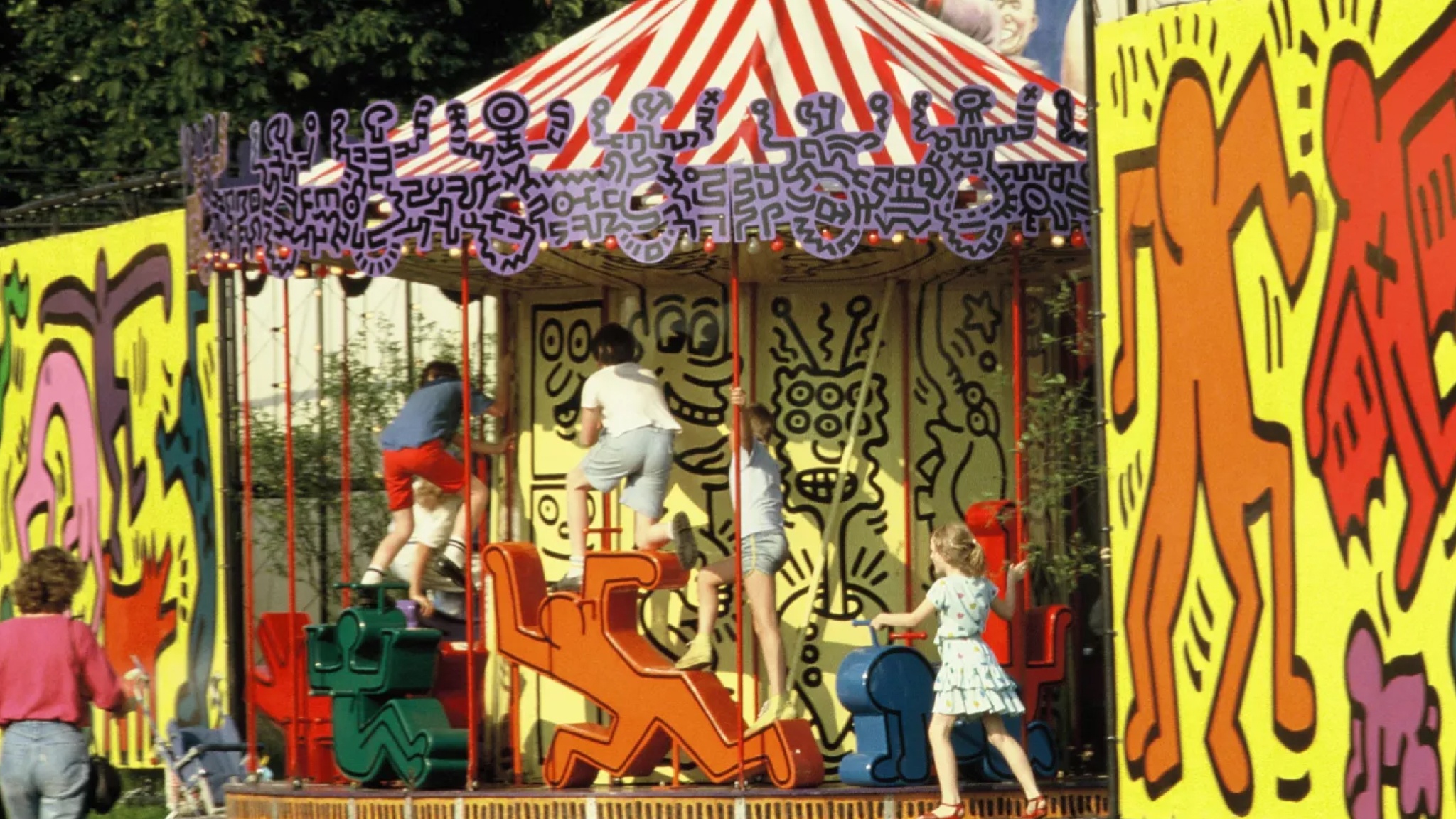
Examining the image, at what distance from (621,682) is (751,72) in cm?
281

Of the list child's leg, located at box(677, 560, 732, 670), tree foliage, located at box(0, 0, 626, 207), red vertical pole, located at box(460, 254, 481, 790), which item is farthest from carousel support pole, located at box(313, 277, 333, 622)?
child's leg, located at box(677, 560, 732, 670)

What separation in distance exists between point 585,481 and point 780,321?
48.2 inches

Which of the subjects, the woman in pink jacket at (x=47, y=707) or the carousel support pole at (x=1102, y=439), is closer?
the woman in pink jacket at (x=47, y=707)

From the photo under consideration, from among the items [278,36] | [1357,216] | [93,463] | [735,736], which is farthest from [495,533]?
[278,36]

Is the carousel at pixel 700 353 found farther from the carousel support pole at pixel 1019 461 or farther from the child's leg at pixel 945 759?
the child's leg at pixel 945 759

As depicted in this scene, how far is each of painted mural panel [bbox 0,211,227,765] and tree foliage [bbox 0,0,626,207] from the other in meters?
3.13

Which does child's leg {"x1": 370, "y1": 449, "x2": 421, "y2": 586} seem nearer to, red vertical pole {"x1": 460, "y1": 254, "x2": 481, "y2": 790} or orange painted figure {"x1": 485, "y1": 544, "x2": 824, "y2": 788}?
orange painted figure {"x1": 485, "y1": 544, "x2": 824, "y2": 788}

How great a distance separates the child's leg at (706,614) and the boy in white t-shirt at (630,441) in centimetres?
17

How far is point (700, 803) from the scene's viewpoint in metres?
12.0

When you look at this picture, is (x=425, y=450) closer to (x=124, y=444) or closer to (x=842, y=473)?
(x=842, y=473)

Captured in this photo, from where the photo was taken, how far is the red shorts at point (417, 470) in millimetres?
14203

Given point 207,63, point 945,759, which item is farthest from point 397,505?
point 207,63

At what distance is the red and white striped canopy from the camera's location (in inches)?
478

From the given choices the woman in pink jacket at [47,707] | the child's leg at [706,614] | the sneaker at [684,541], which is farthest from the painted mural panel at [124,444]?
the woman in pink jacket at [47,707]
